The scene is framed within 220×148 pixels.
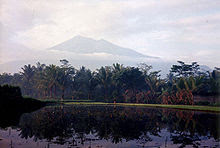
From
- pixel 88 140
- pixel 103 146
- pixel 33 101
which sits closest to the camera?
pixel 103 146

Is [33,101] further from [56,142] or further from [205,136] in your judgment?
[205,136]

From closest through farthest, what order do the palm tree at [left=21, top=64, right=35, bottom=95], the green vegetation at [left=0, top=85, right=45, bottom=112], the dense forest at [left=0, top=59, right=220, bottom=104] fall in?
the green vegetation at [left=0, top=85, right=45, bottom=112], the dense forest at [left=0, top=59, right=220, bottom=104], the palm tree at [left=21, top=64, right=35, bottom=95]

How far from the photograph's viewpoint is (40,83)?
79.0 metres

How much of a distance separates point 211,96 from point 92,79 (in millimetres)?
38219

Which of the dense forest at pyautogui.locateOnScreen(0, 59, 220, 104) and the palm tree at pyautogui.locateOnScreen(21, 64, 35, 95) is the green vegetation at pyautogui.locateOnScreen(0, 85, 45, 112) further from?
Answer: the palm tree at pyautogui.locateOnScreen(21, 64, 35, 95)

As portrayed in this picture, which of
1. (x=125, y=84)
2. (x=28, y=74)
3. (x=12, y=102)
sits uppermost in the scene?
(x=28, y=74)

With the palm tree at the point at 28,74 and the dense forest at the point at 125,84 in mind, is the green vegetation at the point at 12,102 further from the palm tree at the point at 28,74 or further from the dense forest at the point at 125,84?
the palm tree at the point at 28,74

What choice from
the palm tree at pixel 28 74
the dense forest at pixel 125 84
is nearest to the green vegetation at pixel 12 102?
the dense forest at pixel 125 84

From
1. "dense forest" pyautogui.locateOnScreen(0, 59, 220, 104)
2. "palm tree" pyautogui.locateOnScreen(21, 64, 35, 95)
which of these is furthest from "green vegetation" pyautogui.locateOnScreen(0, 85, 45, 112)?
"palm tree" pyautogui.locateOnScreen(21, 64, 35, 95)

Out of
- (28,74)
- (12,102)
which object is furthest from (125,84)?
(28,74)

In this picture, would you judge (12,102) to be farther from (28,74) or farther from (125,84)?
(28,74)

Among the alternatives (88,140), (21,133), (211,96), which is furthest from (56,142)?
(211,96)

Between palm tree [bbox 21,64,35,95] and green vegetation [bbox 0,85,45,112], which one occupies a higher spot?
palm tree [bbox 21,64,35,95]

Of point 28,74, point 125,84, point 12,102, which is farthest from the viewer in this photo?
point 28,74
